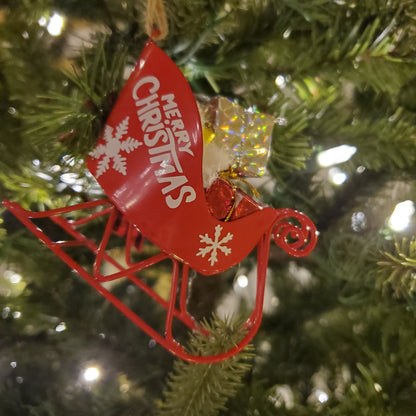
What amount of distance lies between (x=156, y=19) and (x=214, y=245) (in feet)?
0.73

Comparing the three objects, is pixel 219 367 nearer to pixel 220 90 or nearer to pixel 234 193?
pixel 234 193

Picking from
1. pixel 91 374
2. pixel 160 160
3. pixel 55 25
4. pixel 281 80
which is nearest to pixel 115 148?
pixel 160 160

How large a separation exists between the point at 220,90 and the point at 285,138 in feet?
0.39

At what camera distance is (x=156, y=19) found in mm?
344

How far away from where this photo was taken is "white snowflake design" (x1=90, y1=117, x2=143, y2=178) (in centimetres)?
36

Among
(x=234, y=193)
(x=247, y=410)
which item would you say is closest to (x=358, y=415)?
(x=247, y=410)

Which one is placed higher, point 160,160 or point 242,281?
point 160,160

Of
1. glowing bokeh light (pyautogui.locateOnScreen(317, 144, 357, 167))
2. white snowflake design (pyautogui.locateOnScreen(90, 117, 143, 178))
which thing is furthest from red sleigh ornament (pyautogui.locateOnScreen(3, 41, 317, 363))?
glowing bokeh light (pyautogui.locateOnScreen(317, 144, 357, 167))

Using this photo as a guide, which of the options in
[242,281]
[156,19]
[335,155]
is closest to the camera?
[156,19]

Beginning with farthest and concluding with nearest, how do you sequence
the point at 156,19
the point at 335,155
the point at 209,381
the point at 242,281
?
the point at 242,281
the point at 335,155
the point at 209,381
the point at 156,19

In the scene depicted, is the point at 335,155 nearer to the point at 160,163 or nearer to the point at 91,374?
the point at 160,163

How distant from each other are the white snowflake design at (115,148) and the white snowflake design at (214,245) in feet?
0.34

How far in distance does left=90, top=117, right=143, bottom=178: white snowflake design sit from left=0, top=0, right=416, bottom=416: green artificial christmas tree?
2 centimetres

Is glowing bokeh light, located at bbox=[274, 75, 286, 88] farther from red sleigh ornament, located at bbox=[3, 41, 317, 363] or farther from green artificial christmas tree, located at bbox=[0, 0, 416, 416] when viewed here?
red sleigh ornament, located at bbox=[3, 41, 317, 363]
